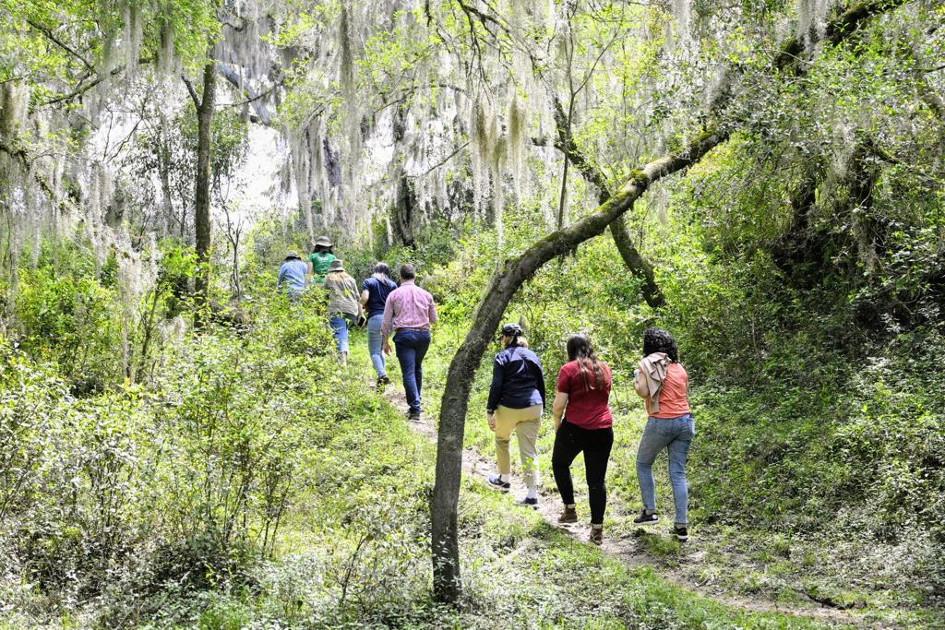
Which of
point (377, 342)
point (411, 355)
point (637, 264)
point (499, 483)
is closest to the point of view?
point (499, 483)

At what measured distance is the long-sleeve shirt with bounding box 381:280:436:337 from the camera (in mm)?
8984

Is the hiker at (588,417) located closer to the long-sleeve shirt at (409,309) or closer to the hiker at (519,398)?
the hiker at (519,398)

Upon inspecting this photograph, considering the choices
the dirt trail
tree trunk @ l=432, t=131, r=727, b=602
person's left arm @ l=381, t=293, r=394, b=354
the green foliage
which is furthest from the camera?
the green foliage

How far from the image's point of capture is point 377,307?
1005cm

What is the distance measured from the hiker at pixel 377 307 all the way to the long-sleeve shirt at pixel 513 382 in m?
3.36

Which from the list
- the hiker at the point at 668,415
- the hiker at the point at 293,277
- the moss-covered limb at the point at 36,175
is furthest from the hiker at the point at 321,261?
the hiker at the point at 668,415

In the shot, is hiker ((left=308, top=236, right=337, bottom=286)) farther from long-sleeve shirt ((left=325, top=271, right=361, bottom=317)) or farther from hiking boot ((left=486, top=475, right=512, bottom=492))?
hiking boot ((left=486, top=475, right=512, bottom=492))

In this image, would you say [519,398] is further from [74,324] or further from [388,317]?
[74,324]

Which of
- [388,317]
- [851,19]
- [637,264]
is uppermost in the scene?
[851,19]

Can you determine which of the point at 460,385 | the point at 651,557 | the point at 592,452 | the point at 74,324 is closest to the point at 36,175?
the point at 74,324

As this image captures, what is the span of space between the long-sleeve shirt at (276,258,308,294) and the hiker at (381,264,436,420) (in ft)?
6.02

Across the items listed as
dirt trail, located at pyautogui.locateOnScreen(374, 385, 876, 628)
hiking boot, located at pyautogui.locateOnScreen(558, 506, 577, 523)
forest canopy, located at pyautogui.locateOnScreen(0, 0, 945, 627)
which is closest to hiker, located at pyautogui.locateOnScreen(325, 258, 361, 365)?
forest canopy, located at pyautogui.locateOnScreen(0, 0, 945, 627)

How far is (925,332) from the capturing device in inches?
287

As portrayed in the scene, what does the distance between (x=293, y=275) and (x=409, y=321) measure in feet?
8.14
